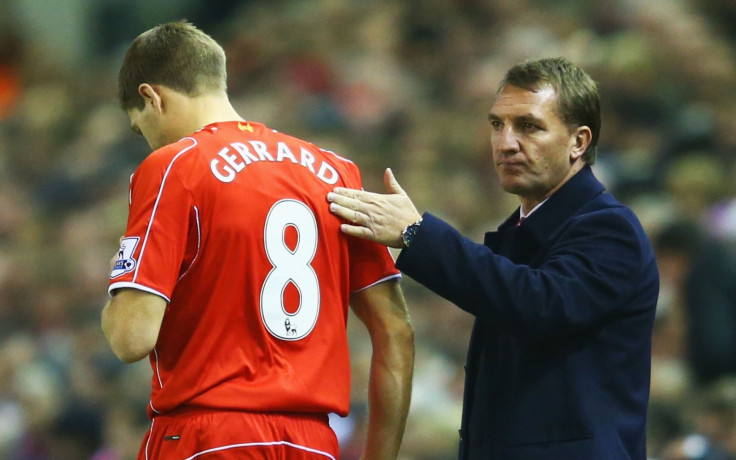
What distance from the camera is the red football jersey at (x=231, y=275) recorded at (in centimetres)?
296

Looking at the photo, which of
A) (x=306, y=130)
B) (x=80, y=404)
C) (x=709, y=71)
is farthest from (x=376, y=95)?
(x=80, y=404)

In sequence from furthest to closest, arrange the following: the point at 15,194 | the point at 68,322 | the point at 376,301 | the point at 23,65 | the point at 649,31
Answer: the point at 23,65 < the point at 15,194 < the point at 68,322 < the point at 649,31 < the point at 376,301

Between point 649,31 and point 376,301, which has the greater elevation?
point 649,31

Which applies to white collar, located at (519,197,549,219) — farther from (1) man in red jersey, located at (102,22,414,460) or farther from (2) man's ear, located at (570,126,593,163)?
(1) man in red jersey, located at (102,22,414,460)

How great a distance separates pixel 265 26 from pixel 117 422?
15.5 ft

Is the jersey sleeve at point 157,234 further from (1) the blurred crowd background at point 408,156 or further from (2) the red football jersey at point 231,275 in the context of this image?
(1) the blurred crowd background at point 408,156

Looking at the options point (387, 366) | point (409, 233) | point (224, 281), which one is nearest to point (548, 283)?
point (409, 233)

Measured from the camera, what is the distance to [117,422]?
6.98m

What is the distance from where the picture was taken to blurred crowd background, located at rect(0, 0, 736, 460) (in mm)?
5891

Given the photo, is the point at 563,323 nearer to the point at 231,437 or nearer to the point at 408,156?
the point at 231,437

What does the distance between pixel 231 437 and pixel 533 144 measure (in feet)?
3.77

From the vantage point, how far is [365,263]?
333 cm

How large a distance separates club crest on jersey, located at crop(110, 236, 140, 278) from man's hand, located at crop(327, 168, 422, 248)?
54cm

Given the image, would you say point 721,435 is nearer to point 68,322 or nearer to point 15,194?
point 68,322
